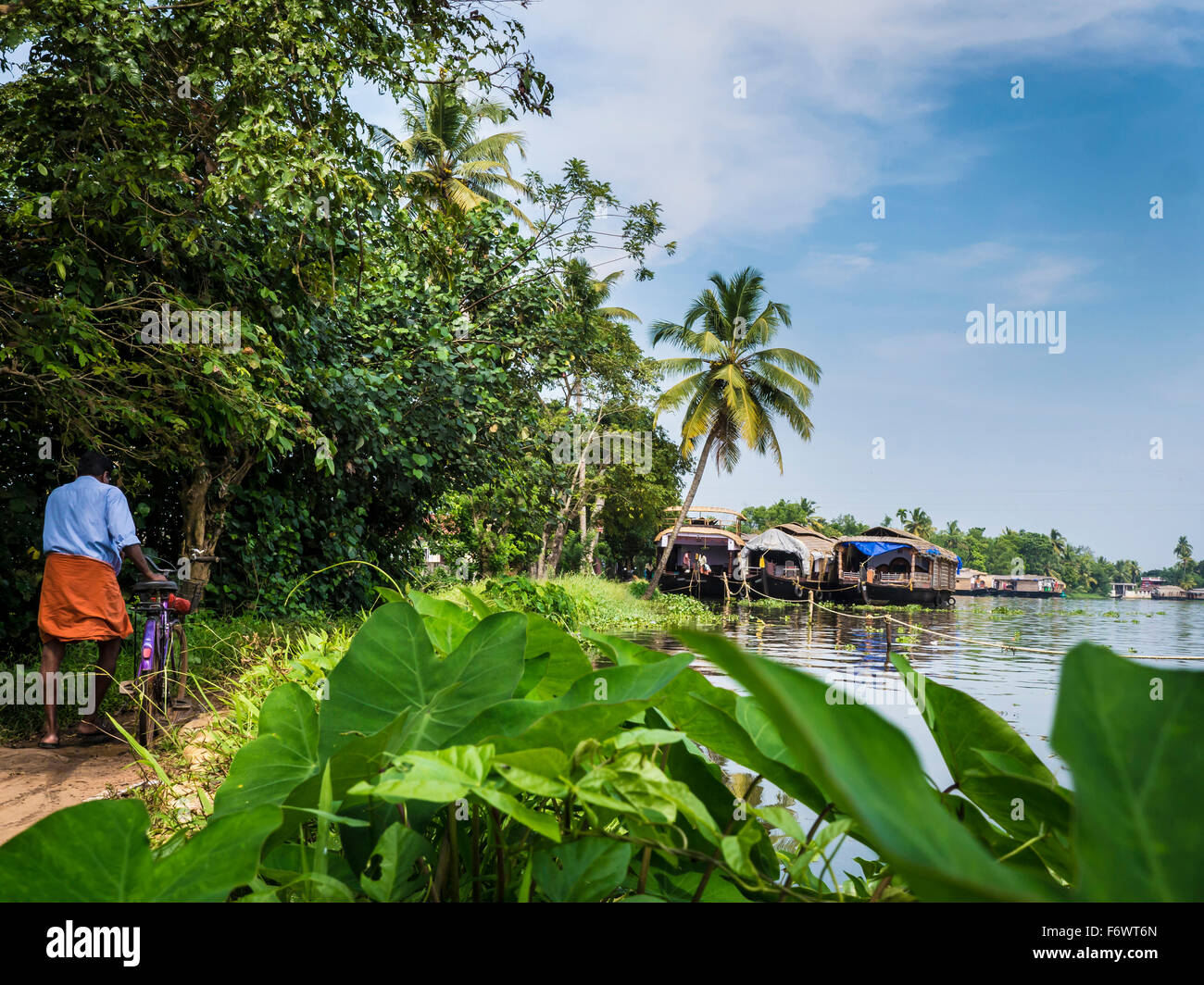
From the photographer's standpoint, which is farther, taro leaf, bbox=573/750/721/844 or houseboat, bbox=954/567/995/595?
Answer: houseboat, bbox=954/567/995/595

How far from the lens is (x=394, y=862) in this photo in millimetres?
380

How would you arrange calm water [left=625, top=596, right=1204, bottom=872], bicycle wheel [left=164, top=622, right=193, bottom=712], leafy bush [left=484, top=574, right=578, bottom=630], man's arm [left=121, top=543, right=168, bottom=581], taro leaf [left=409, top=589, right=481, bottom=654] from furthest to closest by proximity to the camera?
leafy bush [left=484, top=574, right=578, bottom=630], calm water [left=625, top=596, right=1204, bottom=872], bicycle wheel [left=164, top=622, right=193, bottom=712], man's arm [left=121, top=543, right=168, bottom=581], taro leaf [left=409, top=589, right=481, bottom=654]

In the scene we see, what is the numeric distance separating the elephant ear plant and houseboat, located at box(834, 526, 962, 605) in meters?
32.9

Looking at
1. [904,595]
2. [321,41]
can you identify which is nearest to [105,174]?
[321,41]

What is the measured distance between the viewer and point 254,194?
418cm

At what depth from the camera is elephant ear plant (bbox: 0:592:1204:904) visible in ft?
0.74

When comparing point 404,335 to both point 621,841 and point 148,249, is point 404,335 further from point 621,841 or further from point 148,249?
point 621,841

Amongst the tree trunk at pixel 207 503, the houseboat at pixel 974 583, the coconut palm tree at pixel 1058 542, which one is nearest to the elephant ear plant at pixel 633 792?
the tree trunk at pixel 207 503

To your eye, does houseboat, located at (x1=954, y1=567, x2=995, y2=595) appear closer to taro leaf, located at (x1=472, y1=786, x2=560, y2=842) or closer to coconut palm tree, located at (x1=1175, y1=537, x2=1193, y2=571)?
coconut palm tree, located at (x1=1175, y1=537, x2=1193, y2=571)

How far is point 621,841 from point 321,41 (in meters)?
5.46

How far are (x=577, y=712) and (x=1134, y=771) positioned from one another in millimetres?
226

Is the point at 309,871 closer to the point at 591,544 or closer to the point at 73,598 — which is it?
the point at 73,598

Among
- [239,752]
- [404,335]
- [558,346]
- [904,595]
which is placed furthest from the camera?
[904,595]

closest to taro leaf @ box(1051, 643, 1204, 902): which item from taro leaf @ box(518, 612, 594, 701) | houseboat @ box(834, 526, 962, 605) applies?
taro leaf @ box(518, 612, 594, 701)
